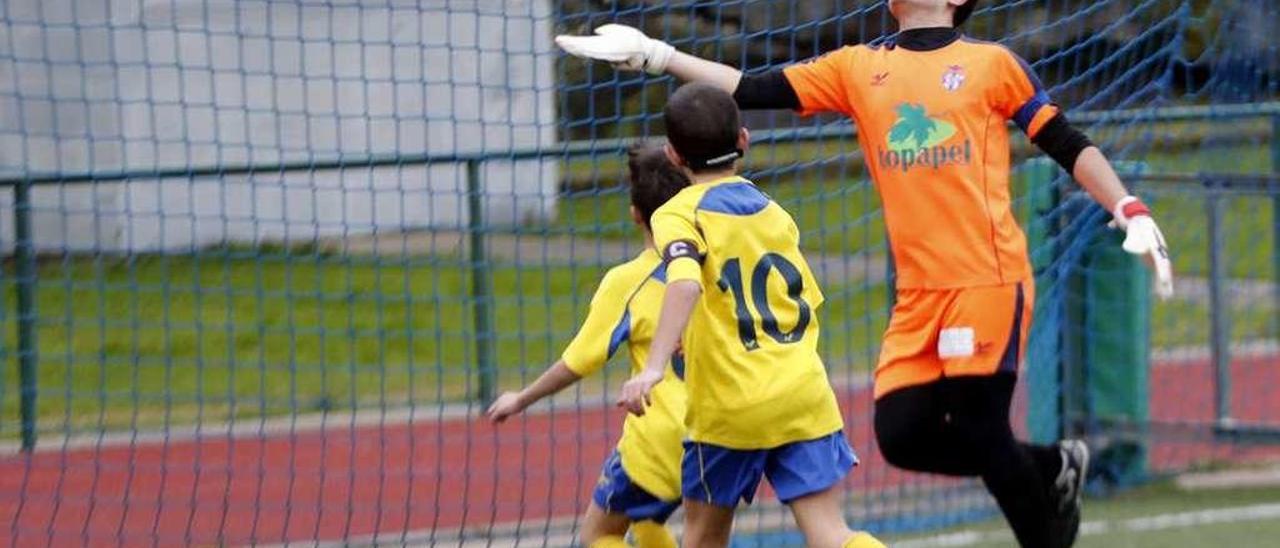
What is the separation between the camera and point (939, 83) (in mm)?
5770

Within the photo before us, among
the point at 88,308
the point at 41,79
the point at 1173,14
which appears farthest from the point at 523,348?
the point at 41,79

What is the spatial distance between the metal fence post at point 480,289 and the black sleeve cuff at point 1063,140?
119 inches

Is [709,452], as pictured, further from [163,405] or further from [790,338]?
[163,405]

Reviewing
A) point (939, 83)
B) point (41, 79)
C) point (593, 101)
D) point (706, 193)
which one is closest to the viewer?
point (706, 193)

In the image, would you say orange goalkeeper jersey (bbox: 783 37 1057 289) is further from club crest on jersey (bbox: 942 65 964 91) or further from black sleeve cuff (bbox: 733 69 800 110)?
black sleeve cuff (bbox: 733 69 800 110)

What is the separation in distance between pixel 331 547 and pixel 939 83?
2866mm

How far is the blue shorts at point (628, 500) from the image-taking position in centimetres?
586

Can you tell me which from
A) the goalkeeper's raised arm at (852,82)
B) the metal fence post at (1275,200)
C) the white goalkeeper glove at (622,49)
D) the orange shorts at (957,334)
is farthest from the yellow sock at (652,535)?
the metal fence post at (1275,200)

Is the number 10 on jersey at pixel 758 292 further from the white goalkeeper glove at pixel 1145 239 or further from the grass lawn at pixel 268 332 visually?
the grass lawn at pixel 268 332

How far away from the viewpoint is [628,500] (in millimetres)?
5879

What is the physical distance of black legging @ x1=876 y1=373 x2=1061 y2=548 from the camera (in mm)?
5820

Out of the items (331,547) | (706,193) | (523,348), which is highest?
(706,193)

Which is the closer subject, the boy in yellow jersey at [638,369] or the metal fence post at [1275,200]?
the boy in yellow jersey at [638,369]

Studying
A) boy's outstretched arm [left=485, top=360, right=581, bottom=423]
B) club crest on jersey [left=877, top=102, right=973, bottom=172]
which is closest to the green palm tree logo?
club crest on jersey [left=877, top=102, right=973, bottom=172]
